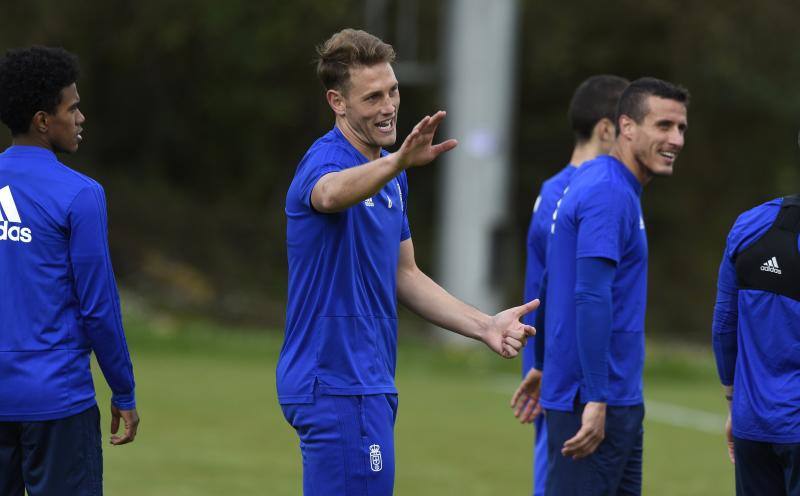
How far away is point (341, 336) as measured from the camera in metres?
5.13

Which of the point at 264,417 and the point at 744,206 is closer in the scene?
the point at 264,417

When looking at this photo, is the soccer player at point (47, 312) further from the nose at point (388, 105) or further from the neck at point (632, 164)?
the neck at point (632, 164)

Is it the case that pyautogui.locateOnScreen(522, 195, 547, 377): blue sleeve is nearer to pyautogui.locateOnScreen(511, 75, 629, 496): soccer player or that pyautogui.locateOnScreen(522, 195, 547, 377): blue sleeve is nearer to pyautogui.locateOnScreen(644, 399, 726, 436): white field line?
pyautogui.locateOnScreen(511, 75, 629, 496): soccer player

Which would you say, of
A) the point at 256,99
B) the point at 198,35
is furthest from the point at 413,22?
the point at 256,99

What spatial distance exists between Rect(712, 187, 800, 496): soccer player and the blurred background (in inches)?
427

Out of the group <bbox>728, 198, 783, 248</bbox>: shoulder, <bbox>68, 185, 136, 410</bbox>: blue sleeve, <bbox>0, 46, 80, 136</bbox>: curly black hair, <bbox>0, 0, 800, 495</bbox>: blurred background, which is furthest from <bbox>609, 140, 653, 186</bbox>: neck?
<bbox>0, 0, 800, 495</bbox>: blurred background

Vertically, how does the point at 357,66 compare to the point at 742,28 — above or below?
below

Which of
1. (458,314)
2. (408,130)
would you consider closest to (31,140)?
(458,314)

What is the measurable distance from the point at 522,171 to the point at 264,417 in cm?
2047

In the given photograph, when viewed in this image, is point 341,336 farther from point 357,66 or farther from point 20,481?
point 20,481

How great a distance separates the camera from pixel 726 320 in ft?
19.1

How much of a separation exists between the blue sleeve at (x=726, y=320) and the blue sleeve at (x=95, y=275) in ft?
8.09

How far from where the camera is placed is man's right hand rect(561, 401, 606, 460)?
6059 millimetres

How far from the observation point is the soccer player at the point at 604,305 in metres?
6.11
